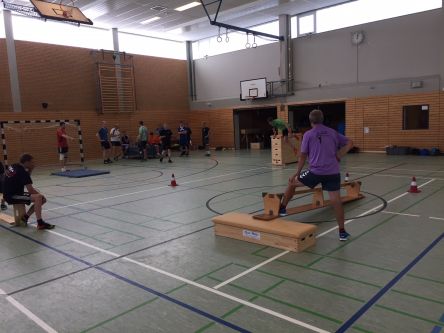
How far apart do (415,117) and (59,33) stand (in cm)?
1604

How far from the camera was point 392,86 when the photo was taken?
16109 millimetres

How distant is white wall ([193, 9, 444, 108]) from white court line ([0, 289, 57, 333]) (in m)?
16.0

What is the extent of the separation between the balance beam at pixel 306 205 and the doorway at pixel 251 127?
1480cm

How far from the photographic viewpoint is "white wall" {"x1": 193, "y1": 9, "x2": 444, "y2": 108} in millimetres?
15188

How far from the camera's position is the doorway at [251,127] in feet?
72.9

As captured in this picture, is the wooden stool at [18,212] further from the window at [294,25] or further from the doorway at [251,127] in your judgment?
the doorway at [251,127]

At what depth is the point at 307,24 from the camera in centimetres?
1845

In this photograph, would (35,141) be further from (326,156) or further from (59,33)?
(326,156)

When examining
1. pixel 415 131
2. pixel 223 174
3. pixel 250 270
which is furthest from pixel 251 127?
pixel 250 270

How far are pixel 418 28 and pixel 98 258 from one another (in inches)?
615

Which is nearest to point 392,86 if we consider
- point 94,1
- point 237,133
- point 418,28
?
point 418,28

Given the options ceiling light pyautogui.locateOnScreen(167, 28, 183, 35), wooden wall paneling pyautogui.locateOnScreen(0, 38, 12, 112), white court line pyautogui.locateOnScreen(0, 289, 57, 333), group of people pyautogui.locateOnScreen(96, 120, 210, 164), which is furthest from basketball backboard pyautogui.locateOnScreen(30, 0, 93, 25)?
ceiling light pyautogui.locateOnScreen(167, 28, 183, 35)

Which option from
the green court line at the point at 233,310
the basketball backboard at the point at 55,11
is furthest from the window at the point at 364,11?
A: the green court line at the point at 233,310

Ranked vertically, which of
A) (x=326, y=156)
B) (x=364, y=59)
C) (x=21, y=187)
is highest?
(x=364, y=59)
